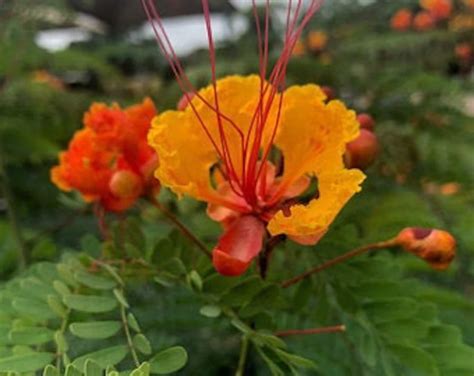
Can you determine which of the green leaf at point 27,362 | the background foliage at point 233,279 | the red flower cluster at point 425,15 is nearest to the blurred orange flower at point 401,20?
the red flower cluster at point 425,15

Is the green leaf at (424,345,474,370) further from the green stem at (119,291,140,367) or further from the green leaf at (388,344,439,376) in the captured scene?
the green stem at (119,291,140,367)

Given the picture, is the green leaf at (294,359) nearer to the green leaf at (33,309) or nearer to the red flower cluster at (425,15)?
the green leaf at (33,309)

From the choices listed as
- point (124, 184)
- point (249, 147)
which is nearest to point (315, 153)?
point (249, 147)

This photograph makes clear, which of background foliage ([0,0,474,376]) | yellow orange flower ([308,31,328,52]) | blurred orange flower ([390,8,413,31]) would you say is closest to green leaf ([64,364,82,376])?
background foliage ([0,0,474,376])

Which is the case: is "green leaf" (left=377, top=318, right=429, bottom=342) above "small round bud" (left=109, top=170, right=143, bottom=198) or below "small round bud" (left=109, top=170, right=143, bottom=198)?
below

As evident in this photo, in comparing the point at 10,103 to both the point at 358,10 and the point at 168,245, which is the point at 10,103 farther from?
the point at 358,10

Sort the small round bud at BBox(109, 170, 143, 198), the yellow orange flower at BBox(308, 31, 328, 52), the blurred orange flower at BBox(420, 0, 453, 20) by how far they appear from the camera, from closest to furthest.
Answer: the small round bud at BBox(109, 170, 143, 198) < the yellow orange flower at BBox(308, 31, 328, 52) < the blurred orange flower at BBox(420, 0, 453, 20)
